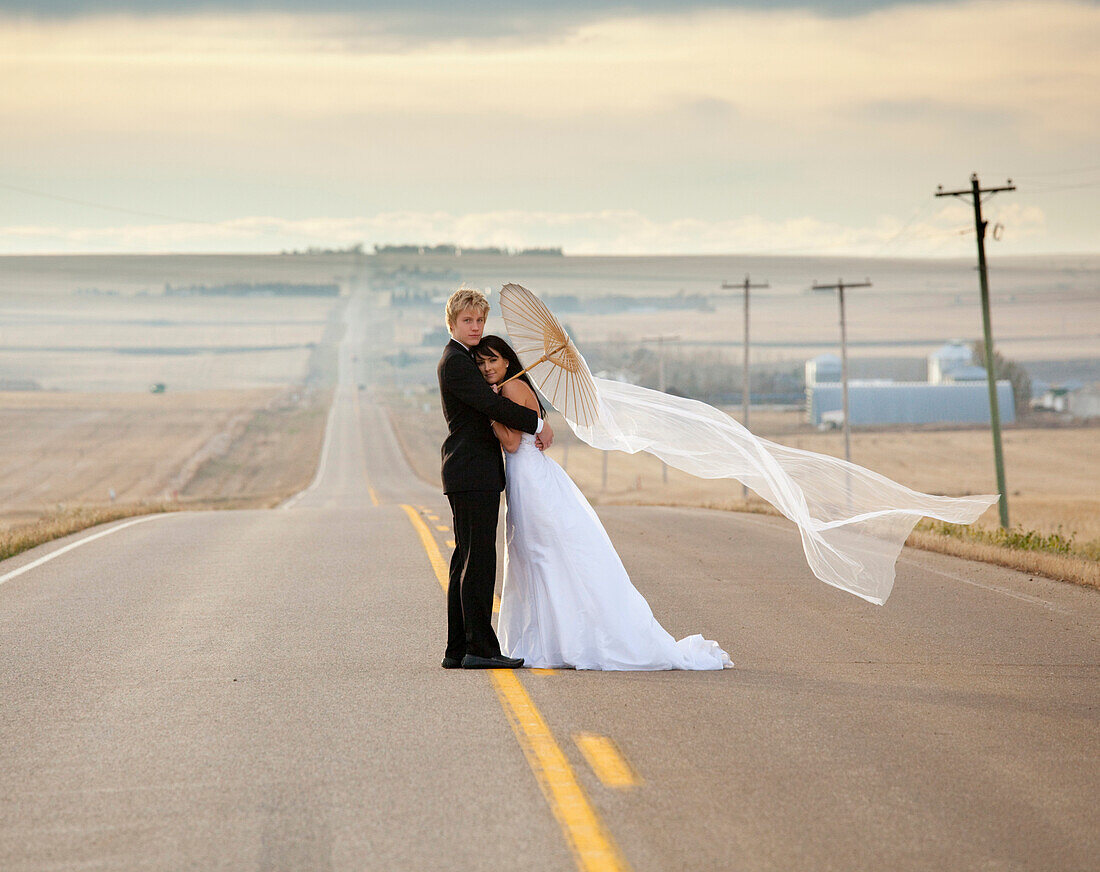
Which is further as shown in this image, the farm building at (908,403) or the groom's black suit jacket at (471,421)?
the farm building at (908,403)

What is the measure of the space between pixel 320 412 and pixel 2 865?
5000 inches

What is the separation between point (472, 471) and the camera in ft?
24.0

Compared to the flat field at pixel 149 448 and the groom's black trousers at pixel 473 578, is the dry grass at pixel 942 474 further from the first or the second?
the flat field at pixel 149 448

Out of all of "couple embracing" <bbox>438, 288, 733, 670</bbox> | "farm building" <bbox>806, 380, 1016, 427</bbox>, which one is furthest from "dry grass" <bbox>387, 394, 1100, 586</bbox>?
"couple embracing" <bbox>438, 288, 733, 670</bbox>

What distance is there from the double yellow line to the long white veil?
2.03 m

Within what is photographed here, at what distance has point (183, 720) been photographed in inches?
247

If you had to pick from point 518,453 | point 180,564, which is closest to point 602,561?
point 518,453

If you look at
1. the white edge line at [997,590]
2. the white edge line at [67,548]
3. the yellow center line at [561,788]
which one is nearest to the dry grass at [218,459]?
the white edge line at [67,548]

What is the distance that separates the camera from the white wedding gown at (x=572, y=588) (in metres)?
7.29

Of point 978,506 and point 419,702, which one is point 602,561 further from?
point 978,506

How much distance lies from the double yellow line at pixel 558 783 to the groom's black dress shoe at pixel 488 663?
0.18ft

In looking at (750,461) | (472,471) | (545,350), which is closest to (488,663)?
(472,471)

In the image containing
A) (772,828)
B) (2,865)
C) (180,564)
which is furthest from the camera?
(180,564)

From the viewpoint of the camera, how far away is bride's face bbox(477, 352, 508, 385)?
285 inches
